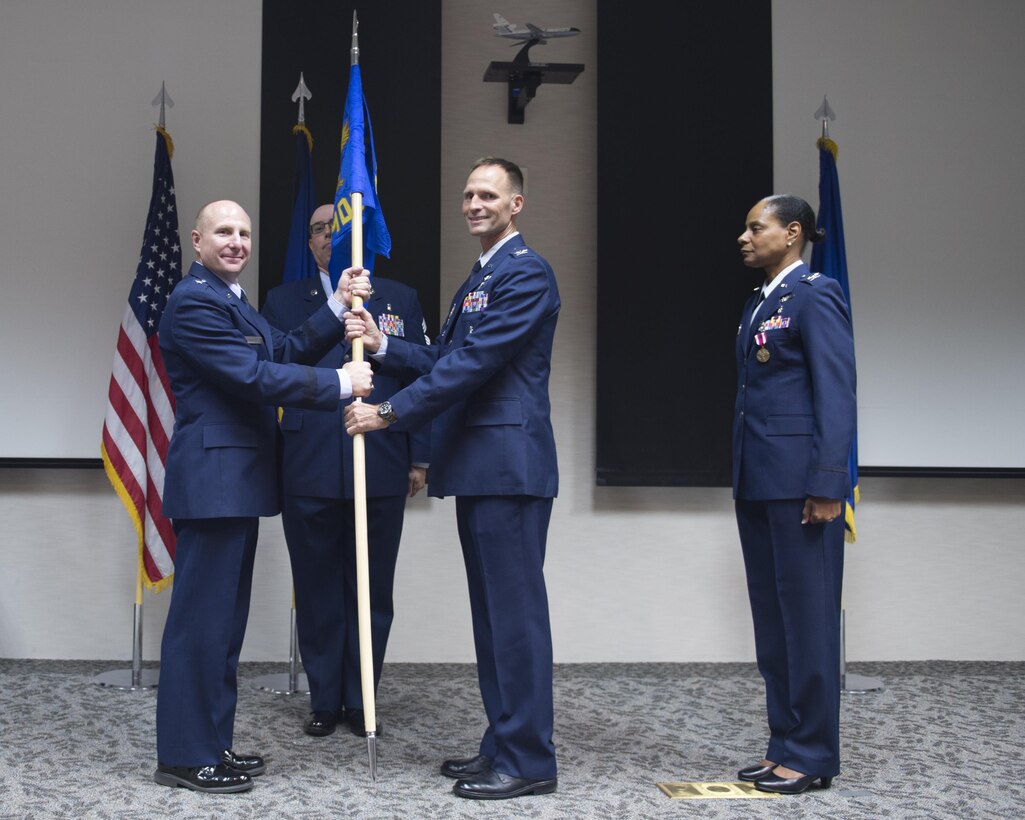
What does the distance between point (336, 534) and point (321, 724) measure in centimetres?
59

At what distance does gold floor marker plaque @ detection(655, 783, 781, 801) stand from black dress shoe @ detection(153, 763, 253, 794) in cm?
109

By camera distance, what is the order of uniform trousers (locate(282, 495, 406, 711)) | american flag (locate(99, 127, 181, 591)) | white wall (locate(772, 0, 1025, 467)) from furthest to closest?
white wall (locate(772, 0, 1025, 467)) < american flag (locate(99, 127, 181, 591)) < uniform trousers (locate(282, 495, 406, 711))

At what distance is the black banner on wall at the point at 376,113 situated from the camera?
4320mm

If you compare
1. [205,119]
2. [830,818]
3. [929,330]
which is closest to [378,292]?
[205,119]

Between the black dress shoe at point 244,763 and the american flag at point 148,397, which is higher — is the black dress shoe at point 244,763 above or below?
below

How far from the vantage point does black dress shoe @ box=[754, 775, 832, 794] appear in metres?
2.78

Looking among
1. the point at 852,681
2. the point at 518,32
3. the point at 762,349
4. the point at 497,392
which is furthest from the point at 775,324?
the point at 852,681

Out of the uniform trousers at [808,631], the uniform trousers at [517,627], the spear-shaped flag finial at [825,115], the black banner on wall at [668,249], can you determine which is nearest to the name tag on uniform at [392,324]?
the uniform trousers at [517,627]

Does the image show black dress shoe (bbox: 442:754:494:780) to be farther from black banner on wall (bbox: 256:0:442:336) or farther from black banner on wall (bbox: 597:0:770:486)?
black banner on wall (bbox: 256:0:442:336)

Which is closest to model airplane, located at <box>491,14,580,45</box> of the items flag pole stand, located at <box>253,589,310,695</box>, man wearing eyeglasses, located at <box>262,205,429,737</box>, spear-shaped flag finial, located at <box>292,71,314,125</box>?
spear-shaped flag finial, located at <box>292,71,314,125</box>

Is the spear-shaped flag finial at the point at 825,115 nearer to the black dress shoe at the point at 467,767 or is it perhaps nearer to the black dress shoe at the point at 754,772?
the black dress shoe at the point at 754,772

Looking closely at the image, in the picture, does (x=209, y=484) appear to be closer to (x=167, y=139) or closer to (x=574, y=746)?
(x=574, y=746)

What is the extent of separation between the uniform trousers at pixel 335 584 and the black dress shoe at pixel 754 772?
1181 millimetres

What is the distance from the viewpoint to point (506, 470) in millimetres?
2779
